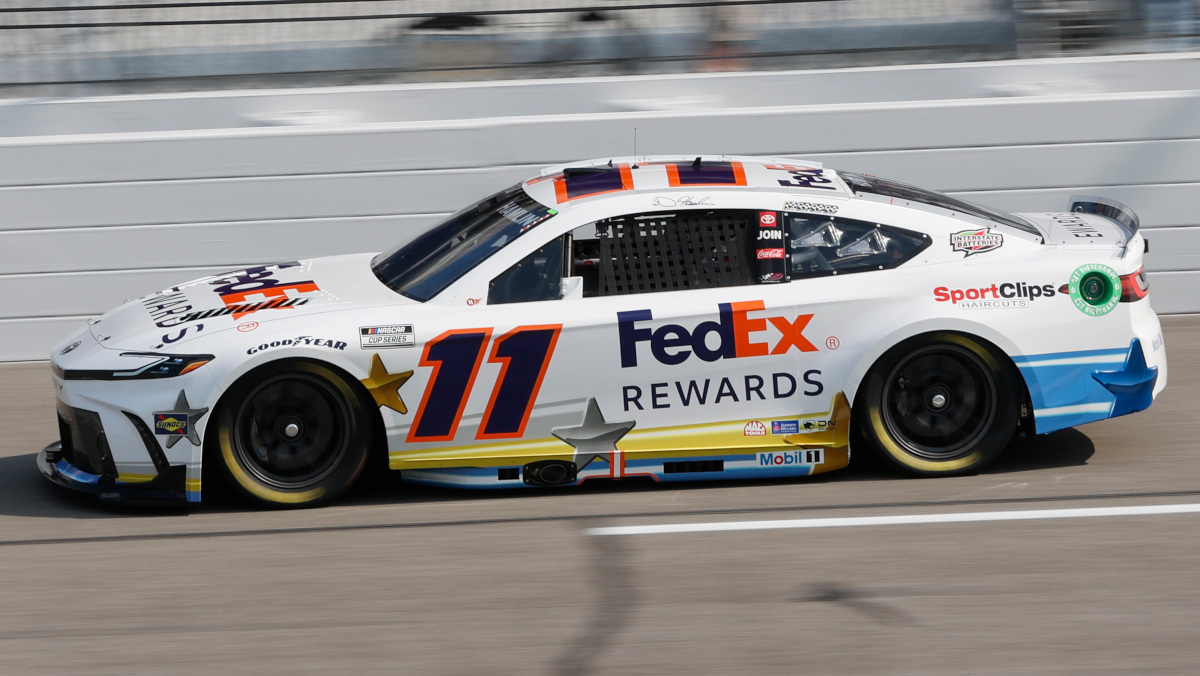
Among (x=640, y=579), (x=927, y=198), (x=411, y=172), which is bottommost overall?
(x=640, y=579)

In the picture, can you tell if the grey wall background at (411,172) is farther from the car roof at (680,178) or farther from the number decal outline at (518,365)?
the number decal outline at (518,365)

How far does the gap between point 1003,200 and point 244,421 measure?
539cm

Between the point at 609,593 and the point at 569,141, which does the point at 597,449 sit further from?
the point at 569,141

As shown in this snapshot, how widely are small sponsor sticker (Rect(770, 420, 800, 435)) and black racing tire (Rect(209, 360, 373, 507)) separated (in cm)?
172

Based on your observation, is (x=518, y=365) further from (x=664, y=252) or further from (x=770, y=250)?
(x=770, y=250)

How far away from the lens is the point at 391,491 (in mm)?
5648

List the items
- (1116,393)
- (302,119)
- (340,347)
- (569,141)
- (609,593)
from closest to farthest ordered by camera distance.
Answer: (609,593) < (340,347) < (1116,393) < (569,141) < (302,119)

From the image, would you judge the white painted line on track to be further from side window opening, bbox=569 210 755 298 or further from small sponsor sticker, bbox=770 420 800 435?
side window opening, bbox=569 210 755 298

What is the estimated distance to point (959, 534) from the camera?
191 inches

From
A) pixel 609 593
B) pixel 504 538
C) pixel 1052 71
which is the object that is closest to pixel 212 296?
pixel 504 538

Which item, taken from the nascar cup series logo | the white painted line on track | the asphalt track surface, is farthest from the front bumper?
the nascar cup series logo

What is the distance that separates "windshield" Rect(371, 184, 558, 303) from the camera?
543 cm

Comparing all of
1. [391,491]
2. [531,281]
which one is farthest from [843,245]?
[391,491]

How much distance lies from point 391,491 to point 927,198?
2831 mm
